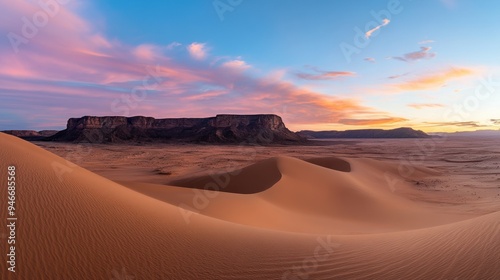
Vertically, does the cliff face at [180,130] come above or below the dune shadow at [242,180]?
above

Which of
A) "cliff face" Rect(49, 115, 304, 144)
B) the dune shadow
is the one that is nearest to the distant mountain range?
"cliff face" Rect(49, 115, 304, 144)

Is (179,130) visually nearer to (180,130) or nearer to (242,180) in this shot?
(180,130)

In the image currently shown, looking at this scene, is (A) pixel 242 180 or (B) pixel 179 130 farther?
(B) pixel 179 130

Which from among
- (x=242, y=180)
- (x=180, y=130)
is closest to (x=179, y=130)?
(x=180, y=130)

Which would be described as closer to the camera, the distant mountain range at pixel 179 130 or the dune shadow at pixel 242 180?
the dune shadow at pixel 242 180

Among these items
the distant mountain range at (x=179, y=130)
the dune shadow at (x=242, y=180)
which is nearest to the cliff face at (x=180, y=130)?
the distant mountain range at (x=179, y=130)

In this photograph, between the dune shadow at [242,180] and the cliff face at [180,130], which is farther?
the cliff face at [180,130]

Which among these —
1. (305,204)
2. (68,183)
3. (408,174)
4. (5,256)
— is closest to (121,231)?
(5,256)

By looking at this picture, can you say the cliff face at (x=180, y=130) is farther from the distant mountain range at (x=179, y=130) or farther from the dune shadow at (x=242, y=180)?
the dune shadow at (x=242, y=180)
